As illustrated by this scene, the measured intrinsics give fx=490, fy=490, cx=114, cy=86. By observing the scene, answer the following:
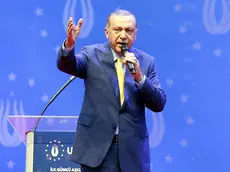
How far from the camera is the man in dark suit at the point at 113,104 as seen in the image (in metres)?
1.76

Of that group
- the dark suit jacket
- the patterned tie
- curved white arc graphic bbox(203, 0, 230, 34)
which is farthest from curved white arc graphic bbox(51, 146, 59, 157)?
curved white arc graphic bbox(203, 0, 230, 34)

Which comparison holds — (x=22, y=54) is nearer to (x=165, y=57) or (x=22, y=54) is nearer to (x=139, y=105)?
(x=165, y=57)

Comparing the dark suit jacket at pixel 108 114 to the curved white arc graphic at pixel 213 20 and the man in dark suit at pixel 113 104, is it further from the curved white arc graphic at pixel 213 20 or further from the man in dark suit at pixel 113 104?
the curved white arc graphic at pixel 213 20

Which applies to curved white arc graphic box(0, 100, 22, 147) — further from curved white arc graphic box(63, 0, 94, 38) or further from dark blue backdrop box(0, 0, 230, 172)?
curved white arc graphic box(63, 0, 94, 38)

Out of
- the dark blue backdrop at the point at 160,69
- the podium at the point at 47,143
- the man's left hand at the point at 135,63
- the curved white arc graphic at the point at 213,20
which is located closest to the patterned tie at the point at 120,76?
the man's left hand at the point at 135,63

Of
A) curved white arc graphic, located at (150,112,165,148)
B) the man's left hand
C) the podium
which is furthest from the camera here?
curved white arc graphic, located at (150,112,165,148)

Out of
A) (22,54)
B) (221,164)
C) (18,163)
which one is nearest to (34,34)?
(22,54)

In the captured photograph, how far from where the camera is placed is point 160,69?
346cm

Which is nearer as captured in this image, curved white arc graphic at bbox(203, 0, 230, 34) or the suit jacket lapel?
the suit jacket lapel

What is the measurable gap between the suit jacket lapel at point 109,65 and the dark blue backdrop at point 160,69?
1.50 m

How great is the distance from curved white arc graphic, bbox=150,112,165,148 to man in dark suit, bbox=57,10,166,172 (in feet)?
5.13

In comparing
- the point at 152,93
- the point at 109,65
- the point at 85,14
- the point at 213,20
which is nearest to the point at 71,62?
the point at 109,65

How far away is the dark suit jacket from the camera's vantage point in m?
1.77

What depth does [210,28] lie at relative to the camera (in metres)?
3.52
